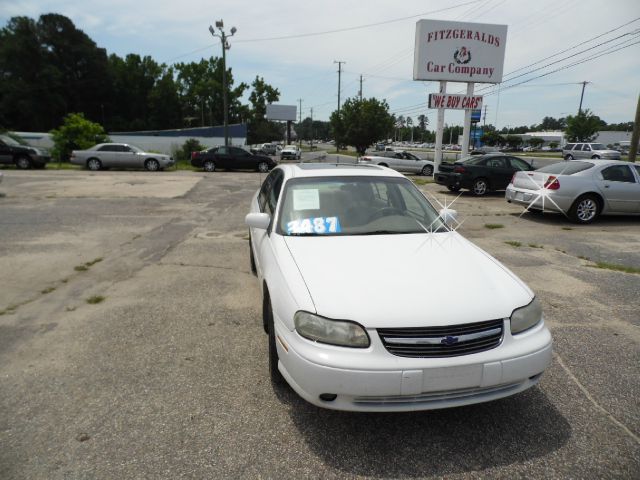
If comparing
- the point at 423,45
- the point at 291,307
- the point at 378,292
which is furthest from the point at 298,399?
the point at 423,45

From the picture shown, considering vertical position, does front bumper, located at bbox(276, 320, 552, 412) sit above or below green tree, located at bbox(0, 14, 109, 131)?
below

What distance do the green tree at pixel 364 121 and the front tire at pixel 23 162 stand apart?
26.9 m

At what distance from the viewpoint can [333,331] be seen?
2.28m

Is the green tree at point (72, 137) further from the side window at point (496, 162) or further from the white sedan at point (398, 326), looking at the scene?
the white sedan at point (398, 326)

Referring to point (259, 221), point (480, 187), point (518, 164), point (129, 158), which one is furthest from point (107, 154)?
point (259, 221)

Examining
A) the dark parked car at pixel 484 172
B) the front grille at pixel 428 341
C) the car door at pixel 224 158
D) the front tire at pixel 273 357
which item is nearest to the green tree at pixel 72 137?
the car door at pixel 224 158

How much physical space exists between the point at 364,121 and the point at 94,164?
24.8 m

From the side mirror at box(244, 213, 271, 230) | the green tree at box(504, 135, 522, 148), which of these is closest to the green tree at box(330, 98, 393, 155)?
the side mirror at box(244, 213, 271, 230)

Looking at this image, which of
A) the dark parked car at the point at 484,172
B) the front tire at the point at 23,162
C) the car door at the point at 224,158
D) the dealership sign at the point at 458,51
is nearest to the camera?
the dark parked car at the point at 484,172

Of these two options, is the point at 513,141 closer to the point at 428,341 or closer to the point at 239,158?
the point at 239,158

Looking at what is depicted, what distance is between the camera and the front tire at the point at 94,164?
21891mm

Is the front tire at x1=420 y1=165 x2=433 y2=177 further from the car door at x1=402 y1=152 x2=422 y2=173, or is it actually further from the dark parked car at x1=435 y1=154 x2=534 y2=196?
the dark parked car at x1=435 y1=154 x2=534 y2=196

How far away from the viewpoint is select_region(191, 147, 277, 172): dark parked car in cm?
2362

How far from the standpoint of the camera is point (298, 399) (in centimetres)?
280
